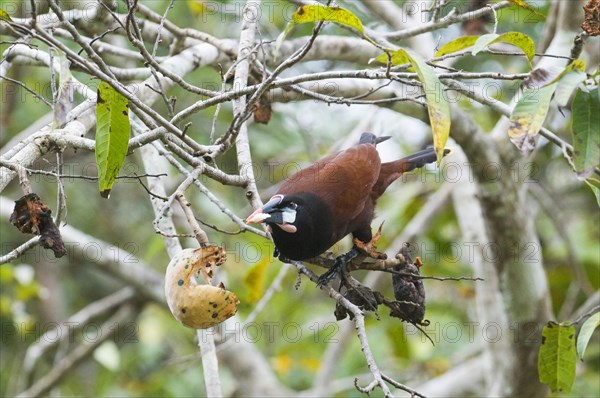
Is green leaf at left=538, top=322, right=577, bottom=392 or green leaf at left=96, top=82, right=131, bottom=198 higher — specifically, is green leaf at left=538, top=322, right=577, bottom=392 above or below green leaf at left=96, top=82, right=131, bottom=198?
below

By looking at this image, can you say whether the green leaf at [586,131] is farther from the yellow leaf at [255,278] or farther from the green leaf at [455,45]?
the yellow leaf at [255,278]

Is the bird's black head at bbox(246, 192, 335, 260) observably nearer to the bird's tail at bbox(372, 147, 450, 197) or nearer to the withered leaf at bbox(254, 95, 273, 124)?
the withered leaf at bbox(254, 95, 273, 124)

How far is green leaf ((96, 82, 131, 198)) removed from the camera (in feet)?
5.96

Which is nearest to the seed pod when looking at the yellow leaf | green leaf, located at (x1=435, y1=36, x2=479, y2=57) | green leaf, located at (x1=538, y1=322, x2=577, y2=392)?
green leaf, located at (x1=435, y1=36, x2=479, y2=57)

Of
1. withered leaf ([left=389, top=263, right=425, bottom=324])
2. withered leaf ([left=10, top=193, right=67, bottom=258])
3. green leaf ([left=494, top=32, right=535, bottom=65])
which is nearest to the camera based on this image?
withered leaf ([left=10, top=193, right=67, bottom=258])

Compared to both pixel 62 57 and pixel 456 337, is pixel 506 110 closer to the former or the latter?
pixel 62 57

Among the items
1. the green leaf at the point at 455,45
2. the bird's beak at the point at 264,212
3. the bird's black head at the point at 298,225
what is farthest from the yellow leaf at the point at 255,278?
the green leaf at the point at 455,45

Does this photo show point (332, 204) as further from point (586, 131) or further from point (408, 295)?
point (586, 131)

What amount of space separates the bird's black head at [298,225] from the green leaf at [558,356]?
0.79 m

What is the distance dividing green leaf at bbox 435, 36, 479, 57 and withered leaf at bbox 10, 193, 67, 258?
1222mm

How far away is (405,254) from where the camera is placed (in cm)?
219

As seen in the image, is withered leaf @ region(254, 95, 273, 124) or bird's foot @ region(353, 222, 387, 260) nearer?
bird's foot @ region(353, 222, 387, 260)

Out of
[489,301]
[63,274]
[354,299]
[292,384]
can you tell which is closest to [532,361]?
[489,301]

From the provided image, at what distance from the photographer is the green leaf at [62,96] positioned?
6.30 ft
